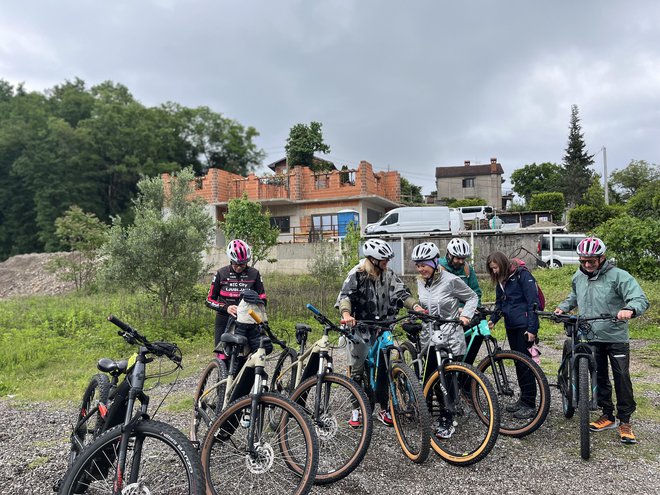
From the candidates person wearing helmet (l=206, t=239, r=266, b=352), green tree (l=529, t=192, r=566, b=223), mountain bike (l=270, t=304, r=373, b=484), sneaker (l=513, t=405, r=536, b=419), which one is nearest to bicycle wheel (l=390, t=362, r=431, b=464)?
mountain bike (l=270, t=304, r=373, b=484)

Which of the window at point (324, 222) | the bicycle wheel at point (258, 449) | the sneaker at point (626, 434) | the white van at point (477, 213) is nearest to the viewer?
the bicycle wheel at point (258, 449)

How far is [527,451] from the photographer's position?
3879 mm

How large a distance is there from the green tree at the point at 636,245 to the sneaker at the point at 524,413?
434 inches

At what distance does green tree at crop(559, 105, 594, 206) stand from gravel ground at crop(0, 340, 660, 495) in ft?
151

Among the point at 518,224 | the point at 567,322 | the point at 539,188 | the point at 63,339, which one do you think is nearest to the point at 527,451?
the point at 567,322

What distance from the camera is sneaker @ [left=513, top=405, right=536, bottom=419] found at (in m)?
4.28

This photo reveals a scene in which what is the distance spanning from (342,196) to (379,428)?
26.9 meters

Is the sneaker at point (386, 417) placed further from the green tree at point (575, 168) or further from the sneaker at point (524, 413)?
the green tree at point (575, 168)

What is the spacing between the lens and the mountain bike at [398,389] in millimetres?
3480

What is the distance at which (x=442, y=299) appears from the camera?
425 cm

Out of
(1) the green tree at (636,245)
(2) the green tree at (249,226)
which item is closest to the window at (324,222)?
(2) the green tree at (249,226)

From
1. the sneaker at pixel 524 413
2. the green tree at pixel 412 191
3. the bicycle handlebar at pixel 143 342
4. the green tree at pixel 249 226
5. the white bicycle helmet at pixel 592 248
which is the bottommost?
the sneaker at pixel 524 413

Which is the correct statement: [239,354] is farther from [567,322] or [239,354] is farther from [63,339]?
[63,339]

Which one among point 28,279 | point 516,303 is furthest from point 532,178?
point 516,303
